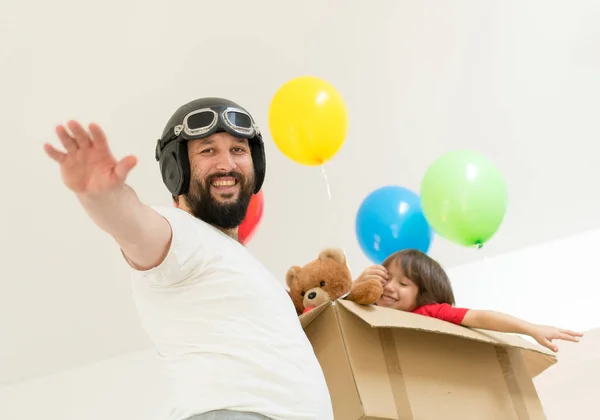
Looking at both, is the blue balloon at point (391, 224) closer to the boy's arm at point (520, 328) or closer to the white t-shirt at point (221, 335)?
the boy's arm at point (520, 328)

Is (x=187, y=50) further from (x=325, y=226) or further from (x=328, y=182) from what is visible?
(x=325, y=226)

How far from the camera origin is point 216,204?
3.47ft

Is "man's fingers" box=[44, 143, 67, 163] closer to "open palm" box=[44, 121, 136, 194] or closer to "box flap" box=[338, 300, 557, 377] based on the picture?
"open palm" box=[44, 121, 136, 194]

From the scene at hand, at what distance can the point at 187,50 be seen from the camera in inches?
79.7

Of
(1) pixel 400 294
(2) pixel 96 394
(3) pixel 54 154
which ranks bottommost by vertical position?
(3) pixel 54 154

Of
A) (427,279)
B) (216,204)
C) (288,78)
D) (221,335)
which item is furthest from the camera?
(288,78)

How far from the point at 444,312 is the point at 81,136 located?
89 cm

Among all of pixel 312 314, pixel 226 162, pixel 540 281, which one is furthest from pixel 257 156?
pixel 540 281

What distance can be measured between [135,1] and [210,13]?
22 cm

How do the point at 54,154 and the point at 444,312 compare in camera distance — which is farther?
the point at 444,312

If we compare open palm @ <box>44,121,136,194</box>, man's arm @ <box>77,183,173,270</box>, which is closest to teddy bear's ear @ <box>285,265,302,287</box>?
man's arm @ <box>77,183,173,270</box>

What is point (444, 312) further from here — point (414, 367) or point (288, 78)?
point (288, 78)

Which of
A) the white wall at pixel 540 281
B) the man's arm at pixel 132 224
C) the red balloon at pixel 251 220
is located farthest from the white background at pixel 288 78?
the man's arm at pixel 132 224

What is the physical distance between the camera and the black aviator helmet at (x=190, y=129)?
1.10 metres
